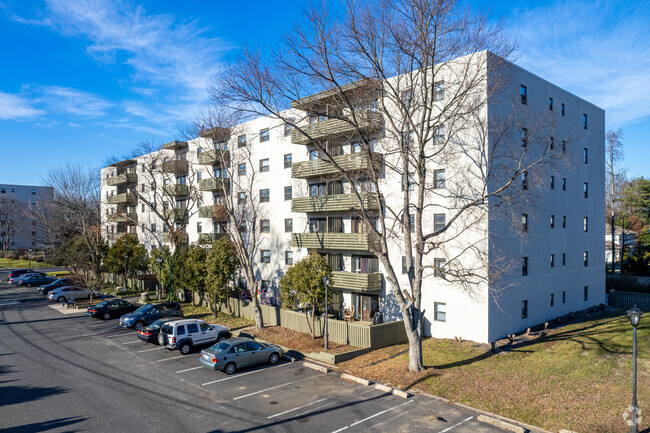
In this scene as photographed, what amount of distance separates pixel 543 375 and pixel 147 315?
2583 centimetres

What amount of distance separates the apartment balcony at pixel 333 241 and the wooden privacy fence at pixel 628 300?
26513 mm

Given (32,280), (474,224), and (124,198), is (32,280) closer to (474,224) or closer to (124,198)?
(124,198)

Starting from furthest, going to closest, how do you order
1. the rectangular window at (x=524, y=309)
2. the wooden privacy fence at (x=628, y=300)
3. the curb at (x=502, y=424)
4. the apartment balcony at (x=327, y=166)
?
1. the wooden privacy fence at (x=628, y=300)
2. the apartment balcony at (x=327, y=166)
3. the rectangular window at (x=524, y=309)
4. the curb at (x=502, y=424)

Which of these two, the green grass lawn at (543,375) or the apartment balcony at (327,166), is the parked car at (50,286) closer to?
the apartment balcony at (327,166)

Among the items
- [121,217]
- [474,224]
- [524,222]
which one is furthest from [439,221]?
[121,217]

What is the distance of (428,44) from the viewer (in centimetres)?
1791

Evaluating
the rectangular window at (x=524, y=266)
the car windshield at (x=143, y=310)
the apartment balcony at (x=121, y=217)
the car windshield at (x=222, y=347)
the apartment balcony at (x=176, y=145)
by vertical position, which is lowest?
the car windshield at (x=143, y=310)

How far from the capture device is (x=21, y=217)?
9869 cm

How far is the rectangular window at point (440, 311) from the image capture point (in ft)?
83.9

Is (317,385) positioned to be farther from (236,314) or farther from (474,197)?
(236,314)

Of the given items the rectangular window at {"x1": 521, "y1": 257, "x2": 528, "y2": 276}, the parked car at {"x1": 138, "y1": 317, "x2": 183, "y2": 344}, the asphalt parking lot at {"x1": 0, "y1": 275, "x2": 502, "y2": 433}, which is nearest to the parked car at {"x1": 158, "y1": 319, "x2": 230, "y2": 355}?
the asphalt parking lot at {"x1": 0, "y1": 275, "x2": 502, "y2": 433}

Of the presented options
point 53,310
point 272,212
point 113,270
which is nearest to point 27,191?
point 113,270

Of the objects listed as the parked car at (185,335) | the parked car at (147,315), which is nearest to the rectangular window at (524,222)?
the parked car at (185,335)

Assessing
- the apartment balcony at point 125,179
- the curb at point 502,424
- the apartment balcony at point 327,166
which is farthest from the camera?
the apartment balcony at point 125,179
